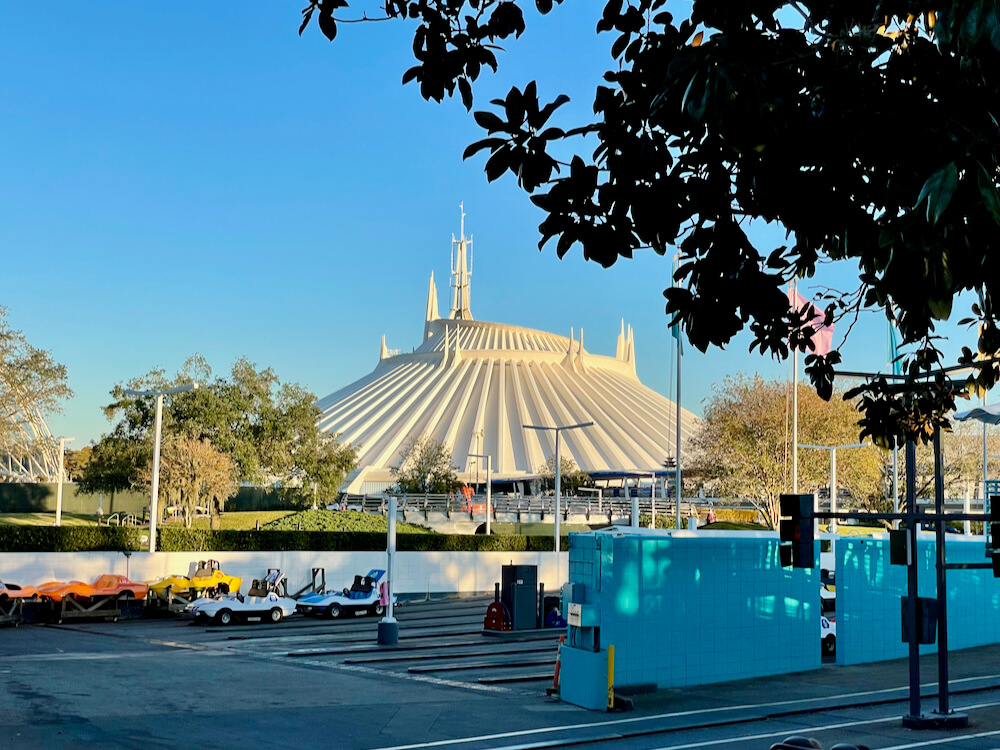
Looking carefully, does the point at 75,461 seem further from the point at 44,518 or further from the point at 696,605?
the point at 696,605

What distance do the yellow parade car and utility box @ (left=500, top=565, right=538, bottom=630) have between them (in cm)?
1101

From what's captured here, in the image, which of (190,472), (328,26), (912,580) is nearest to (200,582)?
(190,472)

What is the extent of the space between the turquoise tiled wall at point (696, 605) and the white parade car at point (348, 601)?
15281 mm

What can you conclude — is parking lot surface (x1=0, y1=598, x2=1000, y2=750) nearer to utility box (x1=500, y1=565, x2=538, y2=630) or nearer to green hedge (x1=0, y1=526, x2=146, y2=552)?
utility box (x1=500, y1=565, x2=538, y2=630)

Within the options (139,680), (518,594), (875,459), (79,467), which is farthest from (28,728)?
(79,467)

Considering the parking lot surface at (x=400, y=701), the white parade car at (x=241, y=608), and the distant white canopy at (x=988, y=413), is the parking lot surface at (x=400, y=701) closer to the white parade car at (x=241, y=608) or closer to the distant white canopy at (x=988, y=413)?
the white parade car at (x=241, y=608)

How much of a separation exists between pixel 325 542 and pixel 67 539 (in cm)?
997

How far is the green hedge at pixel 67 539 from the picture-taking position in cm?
3325

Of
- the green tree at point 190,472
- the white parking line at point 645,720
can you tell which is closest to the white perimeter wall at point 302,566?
the green tree at point 190,472

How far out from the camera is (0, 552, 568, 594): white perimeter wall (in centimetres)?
3353

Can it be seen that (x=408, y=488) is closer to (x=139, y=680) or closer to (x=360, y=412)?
(x=360, y=412)

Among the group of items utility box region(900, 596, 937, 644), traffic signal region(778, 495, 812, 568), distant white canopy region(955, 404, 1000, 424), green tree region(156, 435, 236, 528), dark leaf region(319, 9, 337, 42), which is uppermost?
dark leaf region(319, 9, 337, 42)

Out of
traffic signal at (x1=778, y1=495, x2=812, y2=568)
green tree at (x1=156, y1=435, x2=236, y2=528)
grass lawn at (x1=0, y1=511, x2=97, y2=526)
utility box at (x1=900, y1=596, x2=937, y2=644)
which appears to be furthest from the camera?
grass lawn at (x1=0, y1=511, x2=97, y2=526)

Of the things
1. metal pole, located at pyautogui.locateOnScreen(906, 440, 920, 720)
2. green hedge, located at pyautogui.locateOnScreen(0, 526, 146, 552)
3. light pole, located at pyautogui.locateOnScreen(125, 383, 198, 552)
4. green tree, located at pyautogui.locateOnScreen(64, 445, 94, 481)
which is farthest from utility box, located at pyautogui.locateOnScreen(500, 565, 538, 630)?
green tree, located at pyautogui.locateOnScreen(64, 445, 94, 481)
